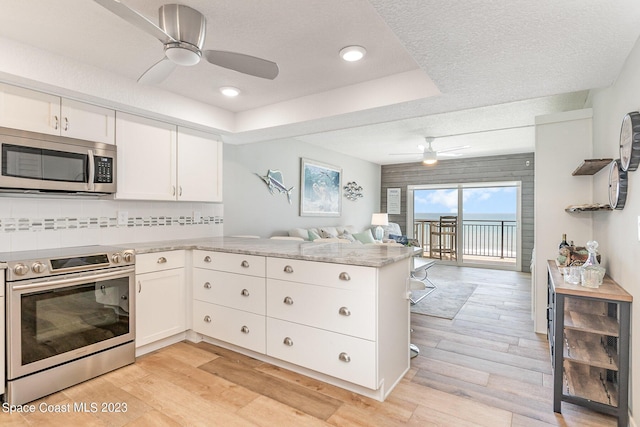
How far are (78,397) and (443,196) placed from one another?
7407 millimetres

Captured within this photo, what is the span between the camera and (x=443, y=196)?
7.79 metres

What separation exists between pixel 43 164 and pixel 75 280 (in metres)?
0.86

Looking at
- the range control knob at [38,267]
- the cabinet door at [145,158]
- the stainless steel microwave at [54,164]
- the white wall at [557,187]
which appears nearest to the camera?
the range control knob at [38,267]

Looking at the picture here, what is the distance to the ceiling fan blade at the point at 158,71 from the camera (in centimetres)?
189

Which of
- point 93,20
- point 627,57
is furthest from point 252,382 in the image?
point 627,57

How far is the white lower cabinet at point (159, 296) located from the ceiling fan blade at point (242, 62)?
65.7 inches

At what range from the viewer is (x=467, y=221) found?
26.2 ft

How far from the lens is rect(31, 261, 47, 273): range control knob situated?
2.03m

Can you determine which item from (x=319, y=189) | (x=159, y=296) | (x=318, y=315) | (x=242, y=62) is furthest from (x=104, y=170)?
(x=319, y=189)

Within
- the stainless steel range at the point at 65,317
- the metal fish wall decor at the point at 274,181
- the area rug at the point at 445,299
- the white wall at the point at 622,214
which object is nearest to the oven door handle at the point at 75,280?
the stainless steel range at the point at 65,317

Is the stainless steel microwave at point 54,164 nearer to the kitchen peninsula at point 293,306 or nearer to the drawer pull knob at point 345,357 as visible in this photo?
the kitchen peninsula at point 293,306

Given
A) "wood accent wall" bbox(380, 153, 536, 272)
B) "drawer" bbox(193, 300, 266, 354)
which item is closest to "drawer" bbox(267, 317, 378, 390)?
"drawer" bbox(193, 300, 266, 354)

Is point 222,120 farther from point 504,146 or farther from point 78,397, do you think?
point 504,146

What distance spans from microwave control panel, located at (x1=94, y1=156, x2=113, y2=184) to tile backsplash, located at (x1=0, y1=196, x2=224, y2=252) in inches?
13.6
